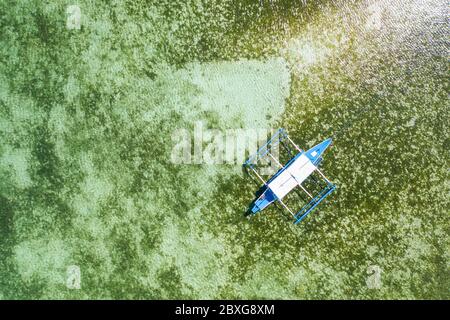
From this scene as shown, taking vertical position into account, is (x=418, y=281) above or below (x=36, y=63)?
below

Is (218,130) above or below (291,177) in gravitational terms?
above

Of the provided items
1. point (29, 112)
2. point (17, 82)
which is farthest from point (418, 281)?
point (17, 82)

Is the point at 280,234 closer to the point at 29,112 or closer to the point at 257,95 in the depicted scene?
the point at 257,95
